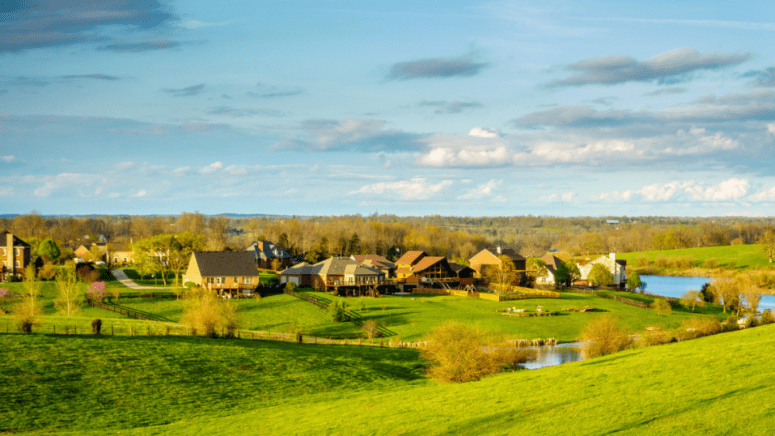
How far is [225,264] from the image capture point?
80500 millimetres

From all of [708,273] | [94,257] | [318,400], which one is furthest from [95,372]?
[708,273]

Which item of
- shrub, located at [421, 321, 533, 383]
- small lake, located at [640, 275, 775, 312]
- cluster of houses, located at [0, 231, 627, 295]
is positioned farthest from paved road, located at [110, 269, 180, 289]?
small lake, located at [640, 275, 775, 312]

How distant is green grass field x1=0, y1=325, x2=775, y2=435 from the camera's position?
19484mm

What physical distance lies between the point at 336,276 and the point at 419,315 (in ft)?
78.8

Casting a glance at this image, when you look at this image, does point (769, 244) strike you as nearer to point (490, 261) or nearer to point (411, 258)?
point (490, 261)

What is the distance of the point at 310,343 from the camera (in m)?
50.2

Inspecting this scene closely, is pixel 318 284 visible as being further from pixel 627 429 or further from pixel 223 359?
pixel 627 429

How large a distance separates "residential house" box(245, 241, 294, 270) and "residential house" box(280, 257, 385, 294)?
27203 millimetres

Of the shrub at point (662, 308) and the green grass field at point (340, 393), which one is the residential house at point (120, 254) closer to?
the green grass field at point (340, 393)

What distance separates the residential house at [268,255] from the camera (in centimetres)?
11962

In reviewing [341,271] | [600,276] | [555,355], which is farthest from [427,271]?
[555,355]

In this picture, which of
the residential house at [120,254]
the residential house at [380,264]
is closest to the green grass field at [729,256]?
the residential house at [380,264]

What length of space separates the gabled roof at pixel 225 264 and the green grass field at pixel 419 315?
25.1ft

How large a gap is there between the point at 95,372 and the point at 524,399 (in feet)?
78.7
